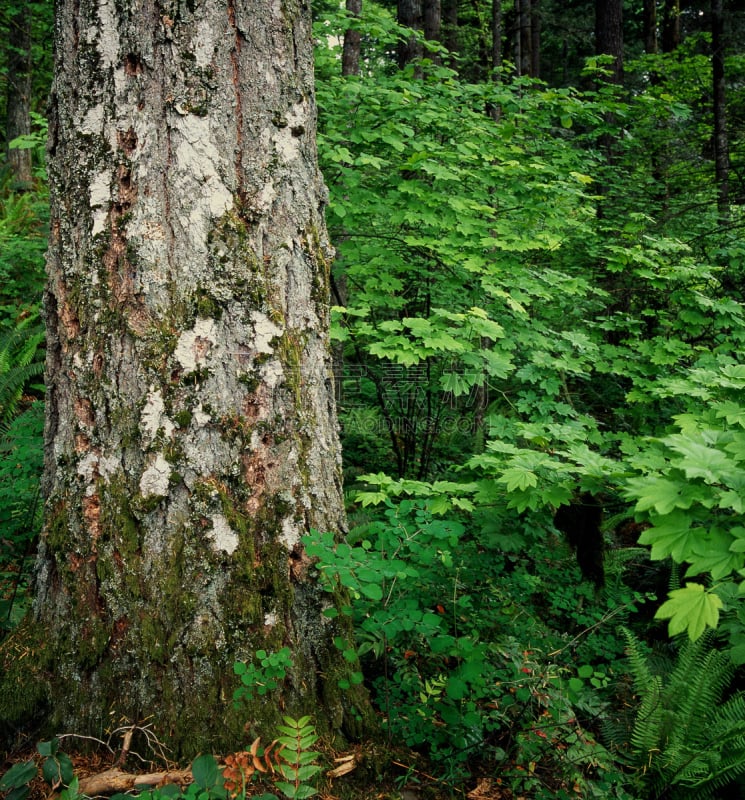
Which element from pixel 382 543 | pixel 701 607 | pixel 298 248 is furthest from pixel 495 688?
pixel 298 248

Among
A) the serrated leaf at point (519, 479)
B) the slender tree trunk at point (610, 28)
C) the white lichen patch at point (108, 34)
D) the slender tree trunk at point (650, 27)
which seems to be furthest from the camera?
the slender tree trunk at point (650, 27)

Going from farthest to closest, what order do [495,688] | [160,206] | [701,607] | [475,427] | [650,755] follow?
[475,427] < [650,755] < [495,688] < [160,206] < [701,607]

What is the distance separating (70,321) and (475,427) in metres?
4.91

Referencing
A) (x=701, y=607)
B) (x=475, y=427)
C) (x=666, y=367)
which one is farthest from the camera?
(x=475, y=427)

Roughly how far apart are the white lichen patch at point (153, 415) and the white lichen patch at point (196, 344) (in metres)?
0.13

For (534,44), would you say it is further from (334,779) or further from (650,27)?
(334,779)

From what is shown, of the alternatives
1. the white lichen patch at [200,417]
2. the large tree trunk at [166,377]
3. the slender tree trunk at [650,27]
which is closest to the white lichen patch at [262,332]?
the large tree trunk at [166,377]

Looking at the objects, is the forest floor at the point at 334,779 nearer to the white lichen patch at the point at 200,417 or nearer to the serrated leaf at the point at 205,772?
the serrated leaf at the point at 205,772

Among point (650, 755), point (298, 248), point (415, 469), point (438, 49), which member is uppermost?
point (438, 49)

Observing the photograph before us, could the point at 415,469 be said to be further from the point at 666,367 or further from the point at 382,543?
the point at 382,543

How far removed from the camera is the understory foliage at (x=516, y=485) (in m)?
A: 1.91

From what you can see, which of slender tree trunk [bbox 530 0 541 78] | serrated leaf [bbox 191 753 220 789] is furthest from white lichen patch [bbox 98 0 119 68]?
slender tree trunk [bbox 530 0 541 78]

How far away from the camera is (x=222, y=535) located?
5.98ft

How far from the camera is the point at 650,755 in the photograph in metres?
2.36
